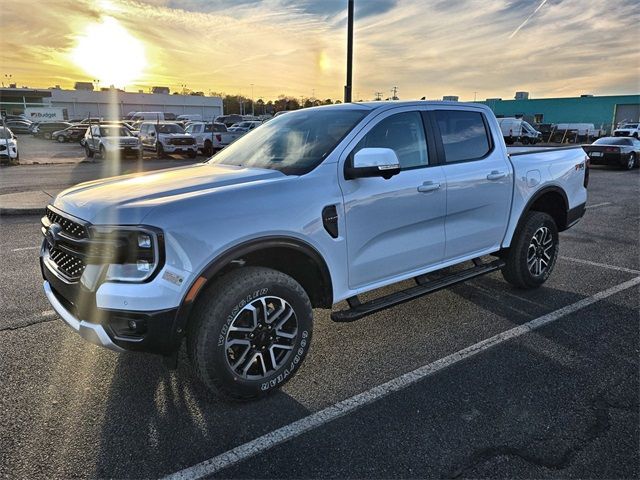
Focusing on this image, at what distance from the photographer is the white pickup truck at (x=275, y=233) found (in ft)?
8.70

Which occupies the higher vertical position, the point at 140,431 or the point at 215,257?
the point at 215,257

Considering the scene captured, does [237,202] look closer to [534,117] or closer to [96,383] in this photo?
[96,383]

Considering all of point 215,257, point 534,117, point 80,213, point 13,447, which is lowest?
point 13,447

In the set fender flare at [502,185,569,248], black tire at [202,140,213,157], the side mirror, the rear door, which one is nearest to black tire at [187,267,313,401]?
the side mirror

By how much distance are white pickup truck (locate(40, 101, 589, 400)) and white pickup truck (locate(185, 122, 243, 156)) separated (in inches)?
844

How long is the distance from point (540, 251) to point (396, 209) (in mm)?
2302

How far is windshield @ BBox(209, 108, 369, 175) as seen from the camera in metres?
3.45

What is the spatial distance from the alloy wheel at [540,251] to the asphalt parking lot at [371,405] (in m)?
0.50

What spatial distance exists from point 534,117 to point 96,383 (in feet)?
240

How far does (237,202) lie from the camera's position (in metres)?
2.86

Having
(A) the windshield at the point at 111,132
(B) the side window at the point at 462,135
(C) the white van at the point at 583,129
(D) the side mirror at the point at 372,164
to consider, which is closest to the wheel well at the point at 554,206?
(B) the side window at the point at 462,135

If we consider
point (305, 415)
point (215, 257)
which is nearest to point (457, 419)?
point (305, 415)

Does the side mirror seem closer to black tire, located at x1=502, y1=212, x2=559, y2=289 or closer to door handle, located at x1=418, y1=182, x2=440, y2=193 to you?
door handle, located at x1=418, y1=182, x2=440, y2=193

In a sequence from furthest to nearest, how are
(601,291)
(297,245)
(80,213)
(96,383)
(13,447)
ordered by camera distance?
(601,291), (96,383), (297,245), (80,213), (13,447)
